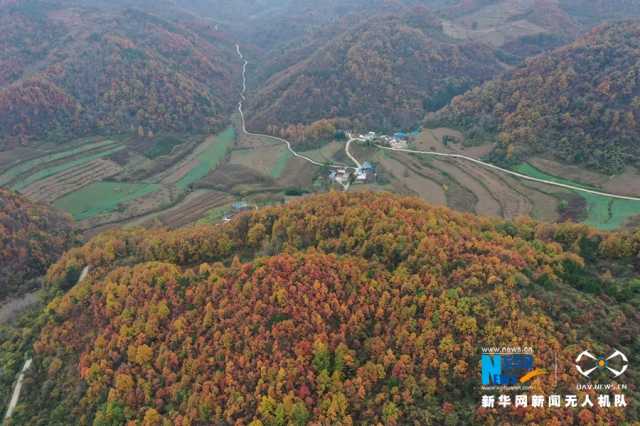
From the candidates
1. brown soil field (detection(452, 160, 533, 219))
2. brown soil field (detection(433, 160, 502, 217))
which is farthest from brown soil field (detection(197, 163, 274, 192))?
brown soil field (detection(452, 160, 533, 219))

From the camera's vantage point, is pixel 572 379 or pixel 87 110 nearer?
pixel 572 379

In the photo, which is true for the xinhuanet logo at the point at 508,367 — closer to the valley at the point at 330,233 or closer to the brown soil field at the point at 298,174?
the valley at the point at 330,233

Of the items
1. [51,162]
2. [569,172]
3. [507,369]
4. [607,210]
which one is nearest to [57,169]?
[51,162]

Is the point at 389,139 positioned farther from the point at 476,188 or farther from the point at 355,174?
the point at 476,188

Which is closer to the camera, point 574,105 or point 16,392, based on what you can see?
point 16,392

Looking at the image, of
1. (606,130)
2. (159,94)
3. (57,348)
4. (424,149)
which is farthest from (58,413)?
(159,94)

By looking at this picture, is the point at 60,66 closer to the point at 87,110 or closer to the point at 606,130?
the point at 87,110
